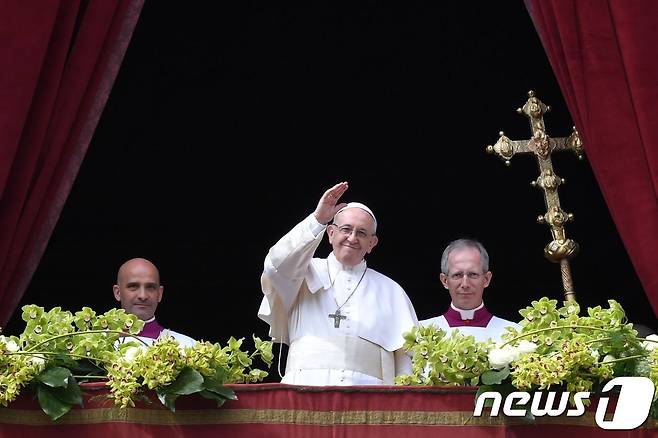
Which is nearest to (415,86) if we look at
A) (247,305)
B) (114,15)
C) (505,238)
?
(505,238)

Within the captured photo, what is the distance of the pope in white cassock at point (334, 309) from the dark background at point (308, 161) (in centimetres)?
236

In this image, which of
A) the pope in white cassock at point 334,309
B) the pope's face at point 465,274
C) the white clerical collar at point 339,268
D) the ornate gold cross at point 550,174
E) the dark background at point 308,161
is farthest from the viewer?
the dark background at point 308,161

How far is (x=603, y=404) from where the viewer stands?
4391 millimetres

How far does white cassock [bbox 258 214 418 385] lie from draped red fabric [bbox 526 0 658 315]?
3.11 ft

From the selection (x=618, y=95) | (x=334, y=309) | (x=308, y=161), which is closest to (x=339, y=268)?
(x=334, y=309)

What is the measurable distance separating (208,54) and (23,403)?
12.1 ft

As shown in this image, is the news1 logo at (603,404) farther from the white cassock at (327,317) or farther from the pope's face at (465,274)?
the pope's face at (465,274)

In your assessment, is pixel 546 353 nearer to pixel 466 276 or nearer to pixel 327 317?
pixel 327 317

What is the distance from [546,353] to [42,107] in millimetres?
2180

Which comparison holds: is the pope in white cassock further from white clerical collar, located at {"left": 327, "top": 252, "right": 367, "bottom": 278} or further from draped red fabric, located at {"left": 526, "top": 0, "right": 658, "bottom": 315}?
draped red fabric, located at {"left": 526, "top": 0, "right": 658, "bottom": 315}

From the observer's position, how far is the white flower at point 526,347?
4.41 metres

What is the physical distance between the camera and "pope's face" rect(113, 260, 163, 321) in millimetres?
6238

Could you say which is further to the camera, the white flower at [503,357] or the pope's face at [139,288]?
the pope's face at [139,288]

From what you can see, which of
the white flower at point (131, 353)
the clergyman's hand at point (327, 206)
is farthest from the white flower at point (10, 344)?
the clergyman's hand at point (327, 206)
